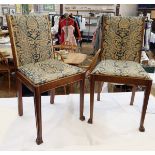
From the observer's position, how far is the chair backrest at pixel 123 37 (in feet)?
6.93

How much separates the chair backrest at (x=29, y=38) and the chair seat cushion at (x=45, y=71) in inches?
3.0

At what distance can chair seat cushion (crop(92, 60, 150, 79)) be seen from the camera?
183 cm

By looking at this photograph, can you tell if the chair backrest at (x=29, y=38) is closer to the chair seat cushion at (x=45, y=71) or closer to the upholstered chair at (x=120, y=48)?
the chair seat cushion at (x=45, y=71)

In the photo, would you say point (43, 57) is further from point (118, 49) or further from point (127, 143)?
point (127, 143)

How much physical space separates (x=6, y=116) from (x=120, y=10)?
634 centimetres

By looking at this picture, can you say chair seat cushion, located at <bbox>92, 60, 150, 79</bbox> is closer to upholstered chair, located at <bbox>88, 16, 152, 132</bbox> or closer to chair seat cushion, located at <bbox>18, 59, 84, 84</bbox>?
upholstered chair, located at <bbox>88, 16, 152, 132</bbox>

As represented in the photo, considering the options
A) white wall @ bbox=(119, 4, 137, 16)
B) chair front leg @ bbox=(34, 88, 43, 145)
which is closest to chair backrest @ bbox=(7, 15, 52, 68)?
chair front leg @ bbox=(34, 88, 43, 145)

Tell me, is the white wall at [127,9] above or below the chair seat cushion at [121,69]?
above

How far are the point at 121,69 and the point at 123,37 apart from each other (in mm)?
400

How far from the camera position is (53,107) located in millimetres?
2254

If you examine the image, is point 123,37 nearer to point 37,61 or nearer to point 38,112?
point 37,61

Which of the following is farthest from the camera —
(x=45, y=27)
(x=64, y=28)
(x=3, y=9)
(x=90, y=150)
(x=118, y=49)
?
(x=3, y=9)

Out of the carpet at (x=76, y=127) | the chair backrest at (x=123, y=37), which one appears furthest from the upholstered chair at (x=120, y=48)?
the carpet at (x=76, y=127)

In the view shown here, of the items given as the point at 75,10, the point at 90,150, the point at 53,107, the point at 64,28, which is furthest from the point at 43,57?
the point at 75,10
